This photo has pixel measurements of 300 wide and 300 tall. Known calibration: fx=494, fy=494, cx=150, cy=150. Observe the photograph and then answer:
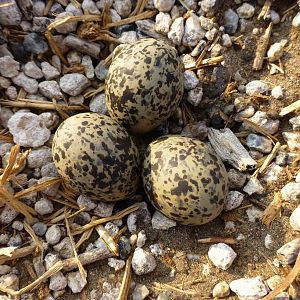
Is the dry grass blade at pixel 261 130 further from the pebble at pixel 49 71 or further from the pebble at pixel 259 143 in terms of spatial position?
the pebble at pixel 49 71

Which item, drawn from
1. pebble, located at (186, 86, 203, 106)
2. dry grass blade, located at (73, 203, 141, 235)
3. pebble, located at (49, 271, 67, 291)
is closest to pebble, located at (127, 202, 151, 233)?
dry grass blade, located at (73, 203, 141, 235)

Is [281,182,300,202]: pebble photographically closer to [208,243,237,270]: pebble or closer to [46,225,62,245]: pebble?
[208,243,237,270]: pebble

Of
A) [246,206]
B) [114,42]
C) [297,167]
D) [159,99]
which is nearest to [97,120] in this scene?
[159,99]

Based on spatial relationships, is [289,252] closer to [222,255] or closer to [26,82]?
[222,255]

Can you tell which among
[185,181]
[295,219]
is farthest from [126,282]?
[295,219]

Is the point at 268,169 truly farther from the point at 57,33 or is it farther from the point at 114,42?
the point at 57,33

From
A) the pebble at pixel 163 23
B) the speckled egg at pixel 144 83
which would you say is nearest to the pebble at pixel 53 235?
the speckled egg at pixel 144 83
